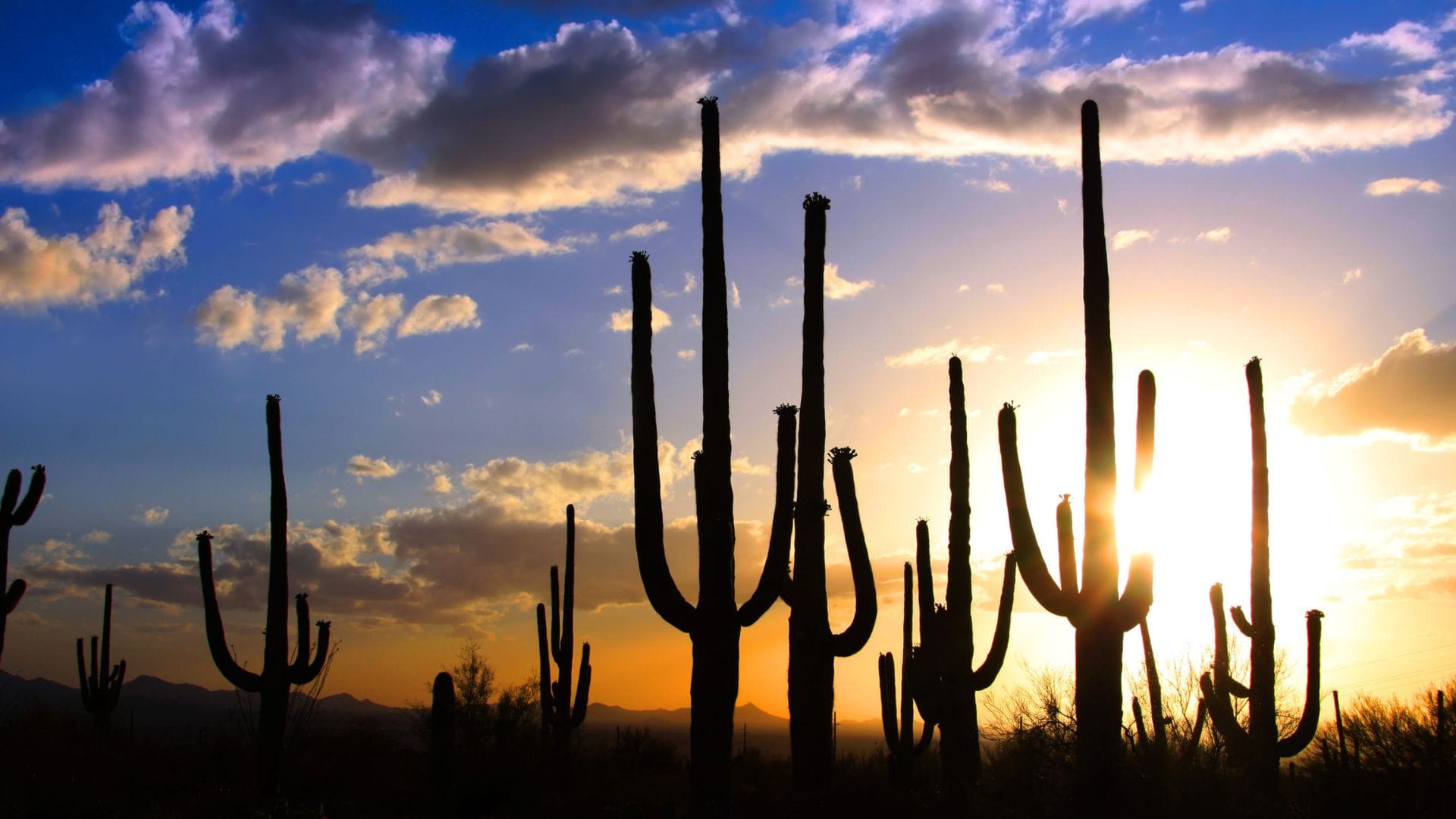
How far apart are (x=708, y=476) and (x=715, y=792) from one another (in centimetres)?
396

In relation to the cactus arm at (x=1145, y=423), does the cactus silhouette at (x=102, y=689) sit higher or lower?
lower

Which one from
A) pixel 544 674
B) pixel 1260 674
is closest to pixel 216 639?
pixel 544 674

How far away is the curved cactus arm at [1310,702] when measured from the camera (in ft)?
69.4

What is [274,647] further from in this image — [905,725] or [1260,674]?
[1260,674]

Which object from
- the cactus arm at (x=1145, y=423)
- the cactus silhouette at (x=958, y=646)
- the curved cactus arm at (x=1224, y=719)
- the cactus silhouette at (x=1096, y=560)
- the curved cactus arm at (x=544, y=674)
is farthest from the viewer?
the curved cactus arm at (x=544, y=674)

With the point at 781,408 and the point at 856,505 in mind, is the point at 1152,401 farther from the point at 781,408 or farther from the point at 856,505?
the point at 781,408

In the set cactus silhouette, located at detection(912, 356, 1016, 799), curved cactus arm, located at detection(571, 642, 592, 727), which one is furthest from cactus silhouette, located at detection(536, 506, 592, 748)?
cactus silhouette, located at detection(912, 356, 1016, 799)

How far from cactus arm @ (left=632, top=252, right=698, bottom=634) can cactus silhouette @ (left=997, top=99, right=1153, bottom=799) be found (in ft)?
15.6

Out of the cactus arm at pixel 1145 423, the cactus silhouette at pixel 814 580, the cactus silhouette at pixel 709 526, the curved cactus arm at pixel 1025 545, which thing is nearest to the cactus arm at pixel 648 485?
the cactus silhouette at pixel 709 526

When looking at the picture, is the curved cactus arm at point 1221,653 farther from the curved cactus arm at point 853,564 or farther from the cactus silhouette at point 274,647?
the cactus silhouette at point 274,647

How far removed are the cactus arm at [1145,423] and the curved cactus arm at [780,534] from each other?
4.81 metres

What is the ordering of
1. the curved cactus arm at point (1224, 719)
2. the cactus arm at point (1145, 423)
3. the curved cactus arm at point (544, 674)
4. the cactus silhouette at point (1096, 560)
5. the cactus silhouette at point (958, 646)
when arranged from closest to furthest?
1. the cactus silhouette at point (1096, 560)
2. the cactus arm at point (1145, 423)
3. the cactus silhouette at point (958, 646)
4. the curved cactus arm at point (1224, 719)
5. the curved cactus arm at point (544, 674)

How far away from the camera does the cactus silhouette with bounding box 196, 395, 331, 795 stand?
1977 cm

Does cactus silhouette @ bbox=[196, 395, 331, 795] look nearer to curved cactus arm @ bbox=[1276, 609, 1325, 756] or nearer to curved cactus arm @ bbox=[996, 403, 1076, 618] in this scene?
curved cactus arm @ bbox=[996, 403, 1076, 618]
